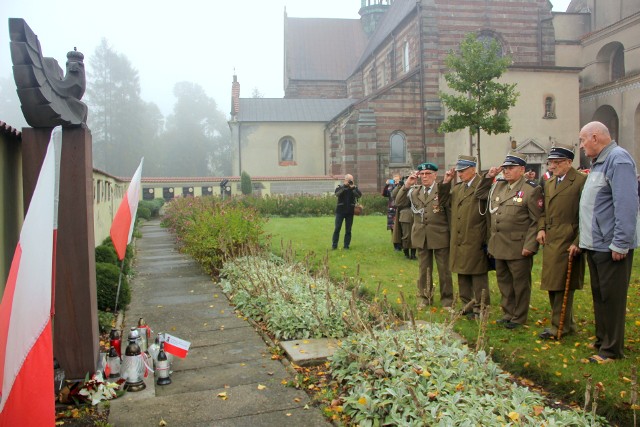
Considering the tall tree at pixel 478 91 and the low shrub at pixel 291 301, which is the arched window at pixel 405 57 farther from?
the low shrub at pixel 291 301

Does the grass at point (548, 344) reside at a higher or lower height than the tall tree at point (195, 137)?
lower

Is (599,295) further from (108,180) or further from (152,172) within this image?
(152,172)

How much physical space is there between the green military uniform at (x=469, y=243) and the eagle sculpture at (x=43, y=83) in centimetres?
434

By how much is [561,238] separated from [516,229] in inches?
23.5

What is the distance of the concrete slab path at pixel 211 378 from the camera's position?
426cm

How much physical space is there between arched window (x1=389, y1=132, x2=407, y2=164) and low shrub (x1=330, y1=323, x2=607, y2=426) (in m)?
25.4

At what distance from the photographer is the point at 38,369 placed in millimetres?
2980

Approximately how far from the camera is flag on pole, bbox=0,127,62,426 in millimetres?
2951

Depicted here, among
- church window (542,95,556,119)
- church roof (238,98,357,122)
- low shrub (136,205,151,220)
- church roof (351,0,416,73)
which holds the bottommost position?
low shrub (136,205,151,220)

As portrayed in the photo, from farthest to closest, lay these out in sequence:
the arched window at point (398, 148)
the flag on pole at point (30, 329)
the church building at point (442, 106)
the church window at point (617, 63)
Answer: the church window at point (617, 63)
the arched window at point (398, 148)
the church building at point (442, 106)
the flag on pole at point (30, 329)

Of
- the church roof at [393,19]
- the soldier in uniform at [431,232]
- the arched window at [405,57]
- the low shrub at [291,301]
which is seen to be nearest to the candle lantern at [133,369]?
the low shrub at [291,301]

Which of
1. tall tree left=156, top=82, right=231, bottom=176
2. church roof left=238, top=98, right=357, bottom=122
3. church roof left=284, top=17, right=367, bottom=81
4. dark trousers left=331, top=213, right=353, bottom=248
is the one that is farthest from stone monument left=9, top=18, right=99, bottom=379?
tall tree left=156, top=82, right=231, bottom=176

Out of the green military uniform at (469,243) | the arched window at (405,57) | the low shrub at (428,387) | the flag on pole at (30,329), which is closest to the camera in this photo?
the flag on pole at (30,329)

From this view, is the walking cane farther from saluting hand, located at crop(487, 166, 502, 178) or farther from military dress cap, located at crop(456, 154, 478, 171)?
military dress cap, located at crop(456, 154, 478, 171)
